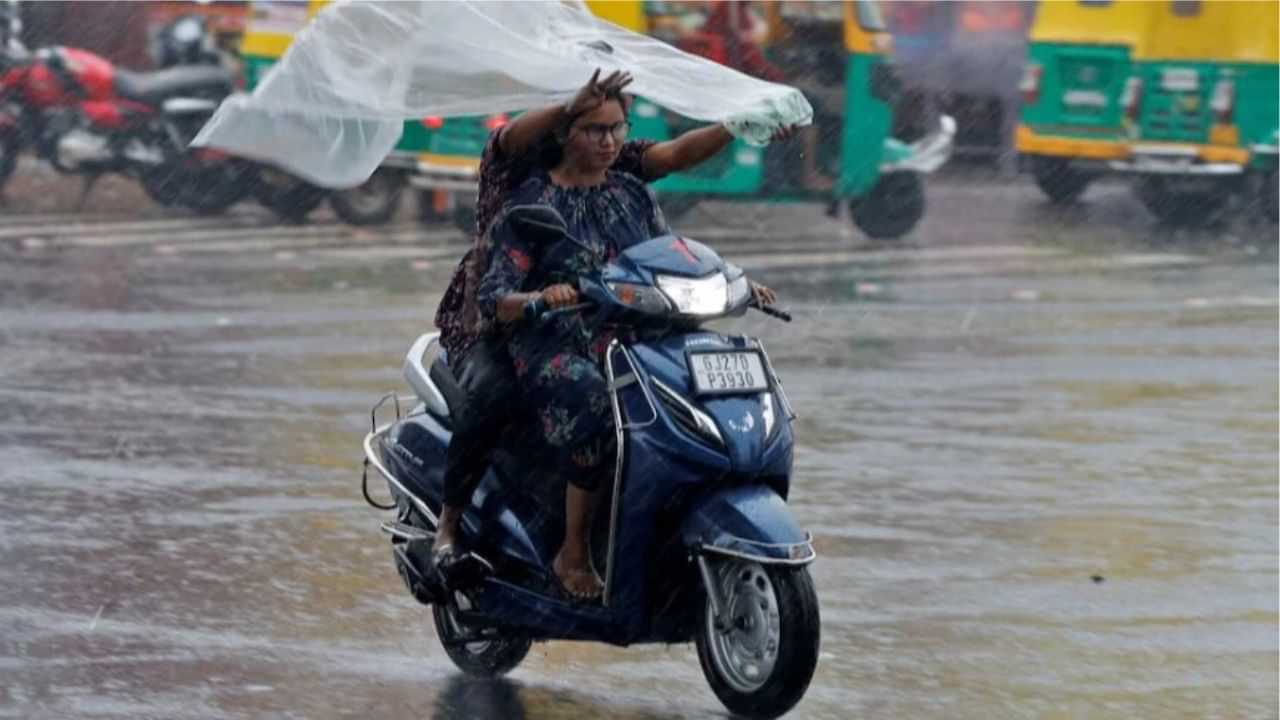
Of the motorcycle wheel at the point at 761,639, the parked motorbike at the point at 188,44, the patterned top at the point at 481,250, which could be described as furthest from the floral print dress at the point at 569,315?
the parked motorbike at the point at 188,44

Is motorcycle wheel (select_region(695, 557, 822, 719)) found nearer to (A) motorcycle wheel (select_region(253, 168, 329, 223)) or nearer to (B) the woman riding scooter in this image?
(B) the woman riding scooter

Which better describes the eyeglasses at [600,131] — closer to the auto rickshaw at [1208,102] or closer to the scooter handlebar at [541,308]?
the scooter handlebar at [541,308]

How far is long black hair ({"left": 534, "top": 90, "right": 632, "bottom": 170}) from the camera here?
6676 millimetres

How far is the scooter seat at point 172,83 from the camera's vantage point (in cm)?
2444

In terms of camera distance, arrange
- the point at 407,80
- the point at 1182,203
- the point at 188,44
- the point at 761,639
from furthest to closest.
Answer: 1. the point at 188,44
2. the point at 1182,203
3. the point at 407,80
4. the point at 761,639

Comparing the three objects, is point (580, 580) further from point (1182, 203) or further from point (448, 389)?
point (1182, 203)

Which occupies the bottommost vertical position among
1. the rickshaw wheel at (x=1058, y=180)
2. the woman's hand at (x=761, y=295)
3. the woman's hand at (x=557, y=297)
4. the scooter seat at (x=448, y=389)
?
the rickshaw wheel at (x=1058, y=180)

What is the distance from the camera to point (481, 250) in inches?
268

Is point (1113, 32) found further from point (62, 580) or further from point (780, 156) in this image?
point (62, 580)

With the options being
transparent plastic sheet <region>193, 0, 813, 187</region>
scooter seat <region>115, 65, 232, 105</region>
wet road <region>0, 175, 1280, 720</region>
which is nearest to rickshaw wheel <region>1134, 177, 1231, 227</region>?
wet road <region>0, 175, 1280, 720</region>

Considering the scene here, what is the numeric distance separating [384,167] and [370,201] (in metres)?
0.32

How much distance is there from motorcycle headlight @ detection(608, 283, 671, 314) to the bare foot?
0.69 metres

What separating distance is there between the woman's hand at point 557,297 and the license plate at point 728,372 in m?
0.32

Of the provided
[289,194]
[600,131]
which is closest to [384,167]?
[289,194]
